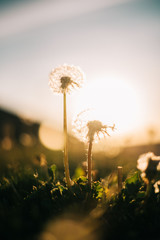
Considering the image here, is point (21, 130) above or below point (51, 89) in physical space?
below

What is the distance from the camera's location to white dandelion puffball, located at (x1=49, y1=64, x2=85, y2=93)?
10.3ft

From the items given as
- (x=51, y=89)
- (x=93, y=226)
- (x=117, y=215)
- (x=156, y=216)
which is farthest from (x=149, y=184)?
(x=51, y=89)

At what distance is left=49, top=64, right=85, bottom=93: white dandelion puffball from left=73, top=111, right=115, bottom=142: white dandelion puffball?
0.47 m

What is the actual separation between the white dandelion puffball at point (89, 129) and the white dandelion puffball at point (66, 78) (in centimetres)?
47

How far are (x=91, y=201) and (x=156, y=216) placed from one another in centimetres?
85

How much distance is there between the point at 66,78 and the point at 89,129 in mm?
860

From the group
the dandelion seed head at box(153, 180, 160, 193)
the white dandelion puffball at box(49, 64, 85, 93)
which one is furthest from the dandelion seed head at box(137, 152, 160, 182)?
the white dandelion puffball at box(49, 64, 85, 93)

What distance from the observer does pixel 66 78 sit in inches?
122

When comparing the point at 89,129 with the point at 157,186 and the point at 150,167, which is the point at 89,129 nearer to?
the point at 150,167

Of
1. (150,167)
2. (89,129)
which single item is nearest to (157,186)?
(150,167)

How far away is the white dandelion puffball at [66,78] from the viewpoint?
3149 millimetres

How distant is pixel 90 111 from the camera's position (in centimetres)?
316

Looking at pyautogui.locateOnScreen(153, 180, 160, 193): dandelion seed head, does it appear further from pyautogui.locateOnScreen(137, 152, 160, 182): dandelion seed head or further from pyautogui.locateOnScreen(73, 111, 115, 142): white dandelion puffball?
pyautogui.locateOnScreen(73, 111, 115, 142): white dandelion puffball

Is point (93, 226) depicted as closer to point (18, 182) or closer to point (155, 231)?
point (155, 231)
